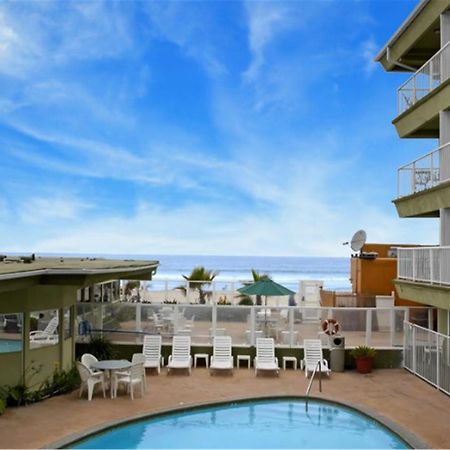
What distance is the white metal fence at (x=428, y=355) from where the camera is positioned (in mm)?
15398

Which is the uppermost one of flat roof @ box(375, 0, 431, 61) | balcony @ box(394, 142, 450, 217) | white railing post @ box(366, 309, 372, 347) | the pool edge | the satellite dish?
flat roof @ box(375, 0, 431, 61)

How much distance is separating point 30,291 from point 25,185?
146ft

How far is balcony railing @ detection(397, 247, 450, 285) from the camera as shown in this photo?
15.3 m

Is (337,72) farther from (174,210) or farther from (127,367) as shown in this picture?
(174,210)

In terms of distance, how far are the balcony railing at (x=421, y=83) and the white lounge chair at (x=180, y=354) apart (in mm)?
11021

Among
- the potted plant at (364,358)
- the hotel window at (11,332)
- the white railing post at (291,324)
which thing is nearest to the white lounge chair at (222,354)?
the white railing post at (291,324)

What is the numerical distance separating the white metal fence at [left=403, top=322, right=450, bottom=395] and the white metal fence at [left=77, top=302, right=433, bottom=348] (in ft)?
2.55

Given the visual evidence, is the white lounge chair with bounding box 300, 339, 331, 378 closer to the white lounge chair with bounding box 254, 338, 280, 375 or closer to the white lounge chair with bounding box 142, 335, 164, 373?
the white lounge chair with bounding box 254, 338, 280, 375

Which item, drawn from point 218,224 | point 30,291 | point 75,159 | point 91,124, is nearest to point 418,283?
point 30,291

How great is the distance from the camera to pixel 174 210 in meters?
89.4

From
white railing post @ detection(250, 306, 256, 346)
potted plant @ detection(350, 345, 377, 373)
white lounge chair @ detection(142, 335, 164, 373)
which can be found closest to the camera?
potted plant @ detection(350, 345, 377, 373)

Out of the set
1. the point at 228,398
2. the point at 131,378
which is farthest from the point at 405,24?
the point at 131,378

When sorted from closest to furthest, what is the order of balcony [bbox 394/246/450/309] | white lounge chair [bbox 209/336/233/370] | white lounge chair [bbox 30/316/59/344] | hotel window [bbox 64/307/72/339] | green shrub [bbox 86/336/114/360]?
white lounge chair [bbox 30/316/59/344] < balcony [bbox 394/246/450/309] < hotel window [bbox 64/307/72/339] < white lounge chair [bbox 209/336/233/370] < green shrub [bbox 86/336/114/360]

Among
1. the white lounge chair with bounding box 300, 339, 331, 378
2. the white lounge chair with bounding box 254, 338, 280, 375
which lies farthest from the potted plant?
the white lounge chair with bounding box 254, 338, 280, 375
